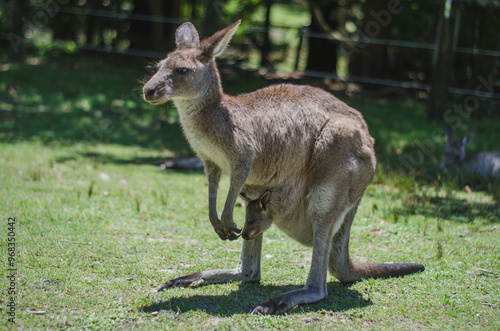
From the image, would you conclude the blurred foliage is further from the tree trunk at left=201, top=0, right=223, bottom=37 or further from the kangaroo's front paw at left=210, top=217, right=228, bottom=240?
the kangaroo's front paw at left=210, top=217, right=228, bottom=240

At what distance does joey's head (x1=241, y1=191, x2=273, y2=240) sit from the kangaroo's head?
4387mm

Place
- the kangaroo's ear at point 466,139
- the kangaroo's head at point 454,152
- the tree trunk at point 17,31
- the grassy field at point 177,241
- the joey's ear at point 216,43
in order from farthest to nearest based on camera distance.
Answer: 1. the tree trunk at point 17,31
2. the kangaroo's ear at point 466,139
3. the kangaroo's head at point 454,152
4. the joey's ear at point 216,43
5. the grassy field at point 177,241

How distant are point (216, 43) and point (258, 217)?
1.22 metres

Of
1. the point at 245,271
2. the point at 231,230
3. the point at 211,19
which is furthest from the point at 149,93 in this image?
the point at 211,19

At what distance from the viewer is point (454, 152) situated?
7.84m

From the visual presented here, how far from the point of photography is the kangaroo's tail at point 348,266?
3.96 meters

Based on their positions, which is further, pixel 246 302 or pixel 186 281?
Result: pixel 186 281

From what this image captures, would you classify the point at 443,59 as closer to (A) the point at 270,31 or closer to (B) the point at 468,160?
(B) the point at 468,160

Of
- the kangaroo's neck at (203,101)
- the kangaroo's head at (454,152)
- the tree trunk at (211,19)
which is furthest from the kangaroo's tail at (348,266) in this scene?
the tree trunk at (211,19)

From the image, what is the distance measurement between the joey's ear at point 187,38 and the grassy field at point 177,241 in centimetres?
A: 167

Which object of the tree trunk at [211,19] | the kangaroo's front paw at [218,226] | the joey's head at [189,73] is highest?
the tree trunk at [211,19]

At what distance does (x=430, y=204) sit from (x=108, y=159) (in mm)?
4169

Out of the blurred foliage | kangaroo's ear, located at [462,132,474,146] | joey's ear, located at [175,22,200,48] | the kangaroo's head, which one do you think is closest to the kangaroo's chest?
joey's ear, located at [175,22,200,48]

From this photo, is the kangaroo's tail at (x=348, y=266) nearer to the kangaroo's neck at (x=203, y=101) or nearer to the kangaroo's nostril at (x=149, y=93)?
the kangaroo's neck at (x=203, y=101)
